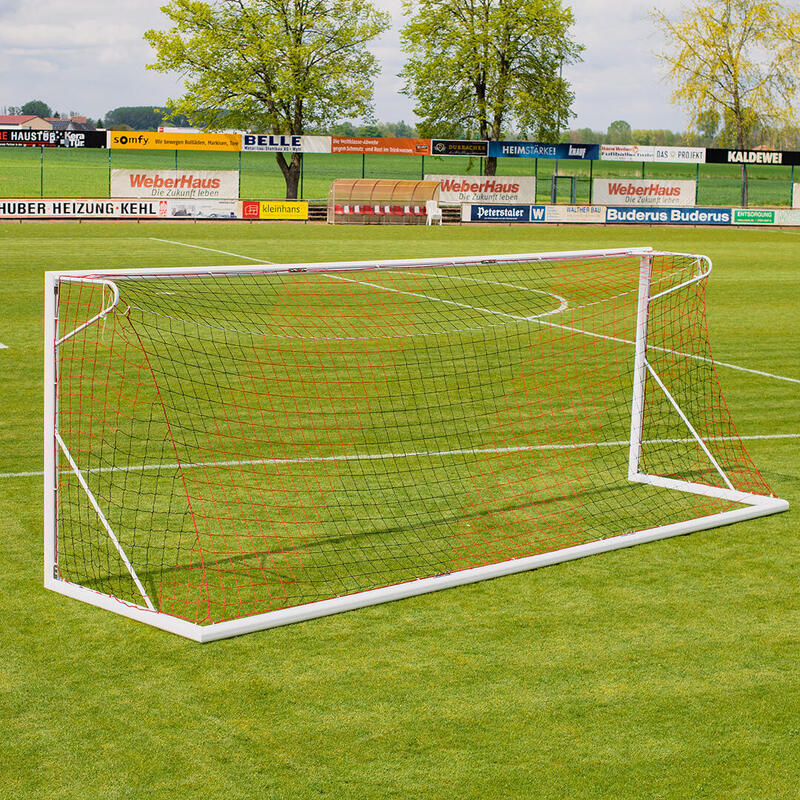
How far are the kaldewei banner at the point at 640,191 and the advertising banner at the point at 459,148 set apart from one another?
16.6 ft

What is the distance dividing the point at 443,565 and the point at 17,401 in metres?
5.99

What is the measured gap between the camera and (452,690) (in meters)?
5.46

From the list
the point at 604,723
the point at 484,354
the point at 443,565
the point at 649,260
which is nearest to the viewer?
the point at 604,723

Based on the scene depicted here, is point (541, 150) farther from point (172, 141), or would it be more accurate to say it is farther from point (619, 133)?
point (619, 133)

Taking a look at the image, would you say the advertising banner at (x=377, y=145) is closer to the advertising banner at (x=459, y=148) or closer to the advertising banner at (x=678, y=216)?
the advertising banner at (x=459, y=148)

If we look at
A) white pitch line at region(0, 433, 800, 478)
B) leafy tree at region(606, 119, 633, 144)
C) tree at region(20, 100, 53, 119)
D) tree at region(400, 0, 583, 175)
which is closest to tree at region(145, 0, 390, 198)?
tree at region(400, 0, 583, 175)

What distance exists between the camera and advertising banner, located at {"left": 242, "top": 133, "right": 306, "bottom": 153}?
46.2 m

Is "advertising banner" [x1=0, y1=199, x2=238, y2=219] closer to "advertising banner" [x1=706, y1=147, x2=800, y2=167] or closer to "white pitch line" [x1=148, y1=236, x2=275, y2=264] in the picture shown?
"white pitch line" [x1=148, y1=236, x2=275, y2=264]

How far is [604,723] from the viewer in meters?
5.17

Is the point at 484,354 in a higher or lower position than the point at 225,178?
lower

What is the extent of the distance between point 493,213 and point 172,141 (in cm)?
1311

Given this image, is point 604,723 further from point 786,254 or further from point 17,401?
point 786,254

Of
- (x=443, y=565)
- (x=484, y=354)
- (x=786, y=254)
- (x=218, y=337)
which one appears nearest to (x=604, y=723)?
(x=443, y=565)

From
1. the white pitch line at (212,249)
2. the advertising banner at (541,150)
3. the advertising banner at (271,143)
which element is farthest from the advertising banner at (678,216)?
the white pitch line at (212,249)
